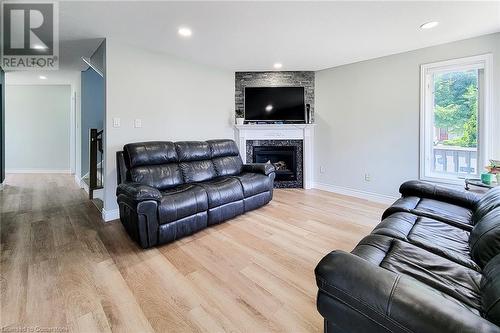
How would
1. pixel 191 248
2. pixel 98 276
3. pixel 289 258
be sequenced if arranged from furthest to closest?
pixel 191 248
pixel 289 258
pixel 98 276

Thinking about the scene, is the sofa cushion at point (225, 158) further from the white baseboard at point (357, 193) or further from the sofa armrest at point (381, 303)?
the sofa armrest at point (381, 303)

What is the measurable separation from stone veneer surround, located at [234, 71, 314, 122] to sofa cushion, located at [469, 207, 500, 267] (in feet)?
12.5

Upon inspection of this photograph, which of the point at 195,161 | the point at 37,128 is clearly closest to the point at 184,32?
the point at 195,161

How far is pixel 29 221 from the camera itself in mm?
3238

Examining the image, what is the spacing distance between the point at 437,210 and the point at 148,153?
3.12m

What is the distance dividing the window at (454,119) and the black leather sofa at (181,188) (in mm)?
2404

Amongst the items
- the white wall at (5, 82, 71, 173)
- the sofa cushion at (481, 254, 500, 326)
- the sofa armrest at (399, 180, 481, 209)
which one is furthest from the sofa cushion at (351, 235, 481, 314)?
the white wall at (5, 82, 71, 173)

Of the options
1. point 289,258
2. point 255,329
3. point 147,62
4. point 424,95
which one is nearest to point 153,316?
point 255,329

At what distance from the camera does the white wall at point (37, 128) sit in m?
6.68

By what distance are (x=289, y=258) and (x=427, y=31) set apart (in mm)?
3122

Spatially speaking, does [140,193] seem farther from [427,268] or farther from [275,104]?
[275,104]

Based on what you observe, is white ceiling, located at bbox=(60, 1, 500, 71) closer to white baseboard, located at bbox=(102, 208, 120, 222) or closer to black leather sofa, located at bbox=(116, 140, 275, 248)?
black leather sofa, located at bbox=(116, 140, 275, 248)

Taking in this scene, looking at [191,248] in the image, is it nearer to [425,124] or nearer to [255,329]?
[255,329]

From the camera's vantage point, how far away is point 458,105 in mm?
3467
